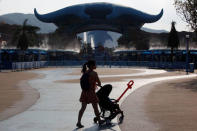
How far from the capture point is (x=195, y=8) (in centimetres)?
3055

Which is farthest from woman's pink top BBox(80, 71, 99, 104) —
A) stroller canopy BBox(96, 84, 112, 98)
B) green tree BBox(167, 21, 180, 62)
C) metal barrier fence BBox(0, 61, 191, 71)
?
green tree BBox(167, 21, 180, 62)

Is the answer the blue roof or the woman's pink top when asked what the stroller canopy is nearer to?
the woman's pink top

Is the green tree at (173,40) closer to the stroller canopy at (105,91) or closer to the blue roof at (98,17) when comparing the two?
the stroller canopy at (105,91)

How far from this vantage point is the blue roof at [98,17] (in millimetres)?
117312

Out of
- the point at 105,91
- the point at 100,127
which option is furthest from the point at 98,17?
the point at 100,127

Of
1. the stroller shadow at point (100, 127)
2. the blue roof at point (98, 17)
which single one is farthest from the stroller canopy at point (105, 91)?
the blue roof at point (98, 17)

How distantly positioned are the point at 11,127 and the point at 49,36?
113m

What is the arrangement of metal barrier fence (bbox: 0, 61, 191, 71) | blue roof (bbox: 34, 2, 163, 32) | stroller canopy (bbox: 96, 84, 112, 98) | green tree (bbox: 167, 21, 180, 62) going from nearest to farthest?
1. stroller canopy (bbox: 96, 84, 112, 98)
2. metal barrier fence (bbox: 0, 61, 191, 71)
3. green tree (bbox: 167, 21, 180, 62)
4. blue roof (bbox: 34, 2, 163, 32)

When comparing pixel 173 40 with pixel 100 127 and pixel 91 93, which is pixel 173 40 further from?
pixel 91 93

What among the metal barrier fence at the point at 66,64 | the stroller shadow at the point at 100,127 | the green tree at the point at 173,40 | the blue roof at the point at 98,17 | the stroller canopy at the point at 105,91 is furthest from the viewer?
the blue roof at the point at 98,17

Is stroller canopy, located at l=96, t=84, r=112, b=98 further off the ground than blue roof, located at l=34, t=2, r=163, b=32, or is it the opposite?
blue roof, located at l=34, t=2, r=163, b=32

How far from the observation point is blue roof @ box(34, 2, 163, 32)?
117312 mm

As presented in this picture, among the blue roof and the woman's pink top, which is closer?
the woman's pink top

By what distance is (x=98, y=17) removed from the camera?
120938 millimetres
